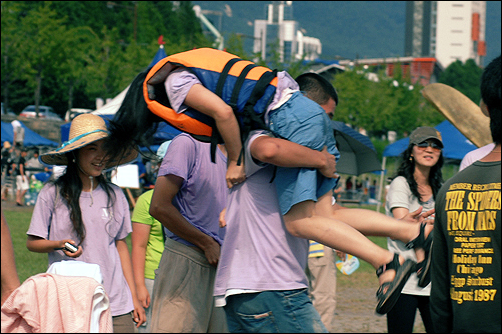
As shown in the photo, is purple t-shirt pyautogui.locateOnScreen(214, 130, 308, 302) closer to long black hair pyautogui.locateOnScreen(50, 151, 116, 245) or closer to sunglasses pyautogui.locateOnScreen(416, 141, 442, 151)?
long black hair pyautogui.locateOnScreen(50, 151, 116, 245)

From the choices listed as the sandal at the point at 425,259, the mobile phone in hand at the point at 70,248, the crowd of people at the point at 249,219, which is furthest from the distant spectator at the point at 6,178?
the sandal at the point at 425,259

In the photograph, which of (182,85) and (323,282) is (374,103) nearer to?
(323,282)

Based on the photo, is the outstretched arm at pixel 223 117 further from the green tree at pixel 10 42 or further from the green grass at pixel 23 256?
the green tree at pixel 10 42

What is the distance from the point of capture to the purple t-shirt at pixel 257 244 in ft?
9.88

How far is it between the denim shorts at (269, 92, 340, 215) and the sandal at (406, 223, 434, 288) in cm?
55

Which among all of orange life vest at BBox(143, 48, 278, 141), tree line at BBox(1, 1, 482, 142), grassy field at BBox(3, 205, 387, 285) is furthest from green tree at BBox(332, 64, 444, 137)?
orange life vest at BBox(143, 48, 278, 141)

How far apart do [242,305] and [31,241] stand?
1692mm

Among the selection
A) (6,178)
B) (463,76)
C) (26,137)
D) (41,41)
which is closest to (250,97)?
(6,178)

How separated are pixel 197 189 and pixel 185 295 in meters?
0.64

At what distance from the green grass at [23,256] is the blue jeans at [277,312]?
21.3 ft

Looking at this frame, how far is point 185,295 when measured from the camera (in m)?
3.96

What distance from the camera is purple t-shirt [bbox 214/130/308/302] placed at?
9.88 ft

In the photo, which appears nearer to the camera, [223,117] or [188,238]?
[223,117]

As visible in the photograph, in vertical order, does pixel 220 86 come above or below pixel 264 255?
above
